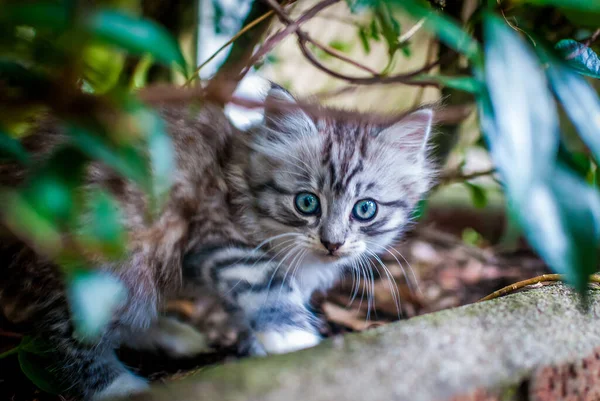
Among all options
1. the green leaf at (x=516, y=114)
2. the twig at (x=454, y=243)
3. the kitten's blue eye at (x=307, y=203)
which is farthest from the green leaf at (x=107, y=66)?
the twig at (x=454, y=243)

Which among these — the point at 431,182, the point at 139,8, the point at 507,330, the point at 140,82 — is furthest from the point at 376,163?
the point at 139,8

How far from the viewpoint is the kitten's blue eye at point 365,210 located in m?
1.84

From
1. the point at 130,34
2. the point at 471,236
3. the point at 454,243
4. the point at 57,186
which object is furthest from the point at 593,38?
the point at 471,236

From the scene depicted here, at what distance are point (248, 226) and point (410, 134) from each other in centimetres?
66

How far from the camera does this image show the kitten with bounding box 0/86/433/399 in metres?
1.47

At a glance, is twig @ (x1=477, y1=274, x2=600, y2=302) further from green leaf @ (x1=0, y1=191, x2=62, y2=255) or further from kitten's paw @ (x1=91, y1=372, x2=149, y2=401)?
green leaf @ (x1=0, y1=191, x2=62, y2=255)

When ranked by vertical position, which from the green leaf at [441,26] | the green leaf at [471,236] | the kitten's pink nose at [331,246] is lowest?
the green leaf at [471,236]

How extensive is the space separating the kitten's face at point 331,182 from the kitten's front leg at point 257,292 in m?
0.13

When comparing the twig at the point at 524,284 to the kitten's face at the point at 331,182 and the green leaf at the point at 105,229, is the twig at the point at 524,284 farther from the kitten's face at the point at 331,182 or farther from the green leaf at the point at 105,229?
the green leaf at the point at 105,229

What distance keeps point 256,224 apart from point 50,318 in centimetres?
69

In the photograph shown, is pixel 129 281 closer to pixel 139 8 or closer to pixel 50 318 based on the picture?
pixel 50 318

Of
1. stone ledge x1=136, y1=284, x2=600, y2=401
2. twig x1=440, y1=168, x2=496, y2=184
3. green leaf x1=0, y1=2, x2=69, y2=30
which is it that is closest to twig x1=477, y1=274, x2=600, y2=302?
stone ledge x1=136, y1=284, x2=600, y2=401

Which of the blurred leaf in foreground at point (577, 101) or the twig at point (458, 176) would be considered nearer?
the blurred leaf in foreground at point (577, 101)

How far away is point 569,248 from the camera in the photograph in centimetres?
83
